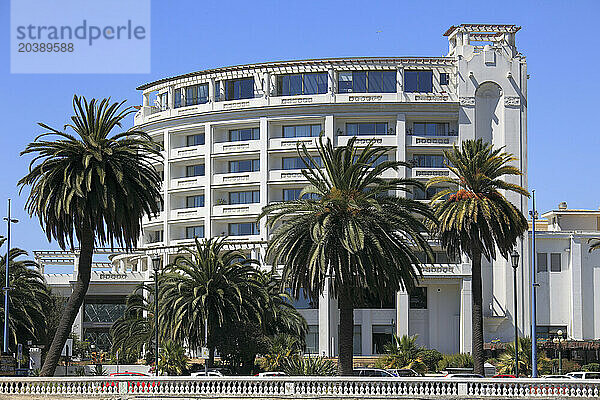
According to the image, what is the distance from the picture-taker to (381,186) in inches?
1896

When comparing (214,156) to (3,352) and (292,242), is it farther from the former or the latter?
(292,242)

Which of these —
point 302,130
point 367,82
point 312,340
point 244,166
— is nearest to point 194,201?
point 244,166

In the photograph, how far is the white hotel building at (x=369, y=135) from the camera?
96.1 meters

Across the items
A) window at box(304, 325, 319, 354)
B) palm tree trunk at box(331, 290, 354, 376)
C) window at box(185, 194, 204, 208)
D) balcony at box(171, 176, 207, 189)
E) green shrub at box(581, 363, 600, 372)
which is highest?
balcony at box(171, 176, 207, 189)

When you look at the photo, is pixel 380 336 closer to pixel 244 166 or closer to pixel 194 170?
pixel 244 166

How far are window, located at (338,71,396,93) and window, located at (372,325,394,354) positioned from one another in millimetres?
24630

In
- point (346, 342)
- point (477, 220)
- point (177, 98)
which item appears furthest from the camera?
point (177, 98)

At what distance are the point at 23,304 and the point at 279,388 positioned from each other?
124 ft

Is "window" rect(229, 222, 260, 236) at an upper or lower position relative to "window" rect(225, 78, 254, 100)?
lower

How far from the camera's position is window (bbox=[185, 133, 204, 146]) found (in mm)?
104812

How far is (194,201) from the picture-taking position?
105 m

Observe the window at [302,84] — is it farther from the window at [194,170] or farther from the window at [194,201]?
the window at [194,201]

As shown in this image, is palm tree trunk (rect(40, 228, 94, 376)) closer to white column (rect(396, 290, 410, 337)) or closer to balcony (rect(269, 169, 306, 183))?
balcony (rect(269, 169, 306, 183))

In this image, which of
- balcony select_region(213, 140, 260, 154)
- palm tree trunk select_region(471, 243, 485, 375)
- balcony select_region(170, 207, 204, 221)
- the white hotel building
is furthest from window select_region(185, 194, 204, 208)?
palm tree trunk select_region(471, 243, 485, 375)
